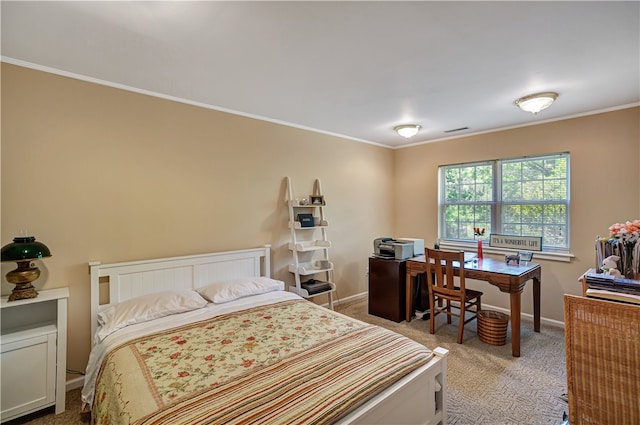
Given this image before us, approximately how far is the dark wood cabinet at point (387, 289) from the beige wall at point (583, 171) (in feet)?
4.41

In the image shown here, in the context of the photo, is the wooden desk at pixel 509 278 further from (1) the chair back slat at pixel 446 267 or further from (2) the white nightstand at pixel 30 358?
(2) the white nightstand at pixel 30 358

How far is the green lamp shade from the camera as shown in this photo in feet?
6.29

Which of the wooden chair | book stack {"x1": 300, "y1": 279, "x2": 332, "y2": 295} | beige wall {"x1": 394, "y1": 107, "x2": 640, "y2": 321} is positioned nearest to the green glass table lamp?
book stack {"x1": 300, "y1": 279, "x2": 332, "y2": 295}

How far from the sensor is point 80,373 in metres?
2.39

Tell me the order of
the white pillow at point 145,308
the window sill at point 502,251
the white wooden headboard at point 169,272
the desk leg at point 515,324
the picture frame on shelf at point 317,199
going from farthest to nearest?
the picture frame on shelf at point 317,199, the window sill at point 502,251, the desk leg at point 515,324, the white wooden headboard at point 169,272, the white pillow at point 145,308

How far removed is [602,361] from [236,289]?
8.58ft

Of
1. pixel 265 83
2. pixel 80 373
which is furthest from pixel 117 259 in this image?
pixel 265 83

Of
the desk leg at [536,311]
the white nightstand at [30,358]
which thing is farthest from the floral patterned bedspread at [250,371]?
the desk leg at [536,311]

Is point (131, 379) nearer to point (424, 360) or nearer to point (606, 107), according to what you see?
point (424, 360)

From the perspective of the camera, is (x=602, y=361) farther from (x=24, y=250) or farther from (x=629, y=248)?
(x=24, y=250)

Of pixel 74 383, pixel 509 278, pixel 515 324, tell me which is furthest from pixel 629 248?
pixel 74 383

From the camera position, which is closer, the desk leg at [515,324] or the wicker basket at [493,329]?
the desk leg at [515,324]

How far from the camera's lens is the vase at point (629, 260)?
1894mm

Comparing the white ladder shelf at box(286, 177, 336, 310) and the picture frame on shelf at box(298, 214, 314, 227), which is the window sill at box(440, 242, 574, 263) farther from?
the picture frame on shelf at box(298, 214, 314, 227)
